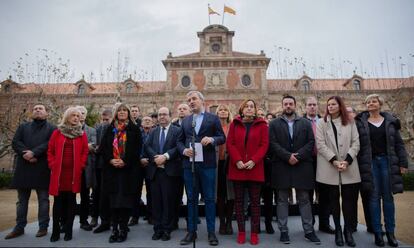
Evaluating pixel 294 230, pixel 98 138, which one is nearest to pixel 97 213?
pixel 98 138

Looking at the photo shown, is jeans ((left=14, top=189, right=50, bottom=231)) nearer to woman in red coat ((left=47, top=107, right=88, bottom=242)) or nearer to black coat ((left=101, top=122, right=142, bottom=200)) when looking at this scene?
woman in red coat ((left=47, top=107, right=88, bottom=242))

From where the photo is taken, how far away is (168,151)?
5137mm

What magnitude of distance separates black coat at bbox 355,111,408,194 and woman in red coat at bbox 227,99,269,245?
1.63 m

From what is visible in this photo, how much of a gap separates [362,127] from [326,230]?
2.05 m

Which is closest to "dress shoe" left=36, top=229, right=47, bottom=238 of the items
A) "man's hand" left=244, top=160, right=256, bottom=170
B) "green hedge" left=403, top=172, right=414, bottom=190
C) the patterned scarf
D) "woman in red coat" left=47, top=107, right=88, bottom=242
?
"woman in red coat" left=47, top=107, right=88, bottom=242

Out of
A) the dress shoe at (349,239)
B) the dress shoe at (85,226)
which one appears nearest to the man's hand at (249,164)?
the dress shoe at (349,239)

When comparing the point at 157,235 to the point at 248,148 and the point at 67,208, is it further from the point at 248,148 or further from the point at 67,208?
the point at 248,148

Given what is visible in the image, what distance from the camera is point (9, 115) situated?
708 inches

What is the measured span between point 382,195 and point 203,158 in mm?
3184

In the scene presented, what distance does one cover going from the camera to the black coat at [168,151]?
5.16 metres

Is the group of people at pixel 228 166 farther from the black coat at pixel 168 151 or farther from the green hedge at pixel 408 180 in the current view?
the green hedge at pixel 408 180

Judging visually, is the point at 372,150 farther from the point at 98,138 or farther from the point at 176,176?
the point at 98,138

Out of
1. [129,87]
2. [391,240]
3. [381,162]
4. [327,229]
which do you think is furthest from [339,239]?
[129,87]

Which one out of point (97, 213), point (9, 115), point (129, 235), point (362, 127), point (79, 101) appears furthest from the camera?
point (79, 101)
